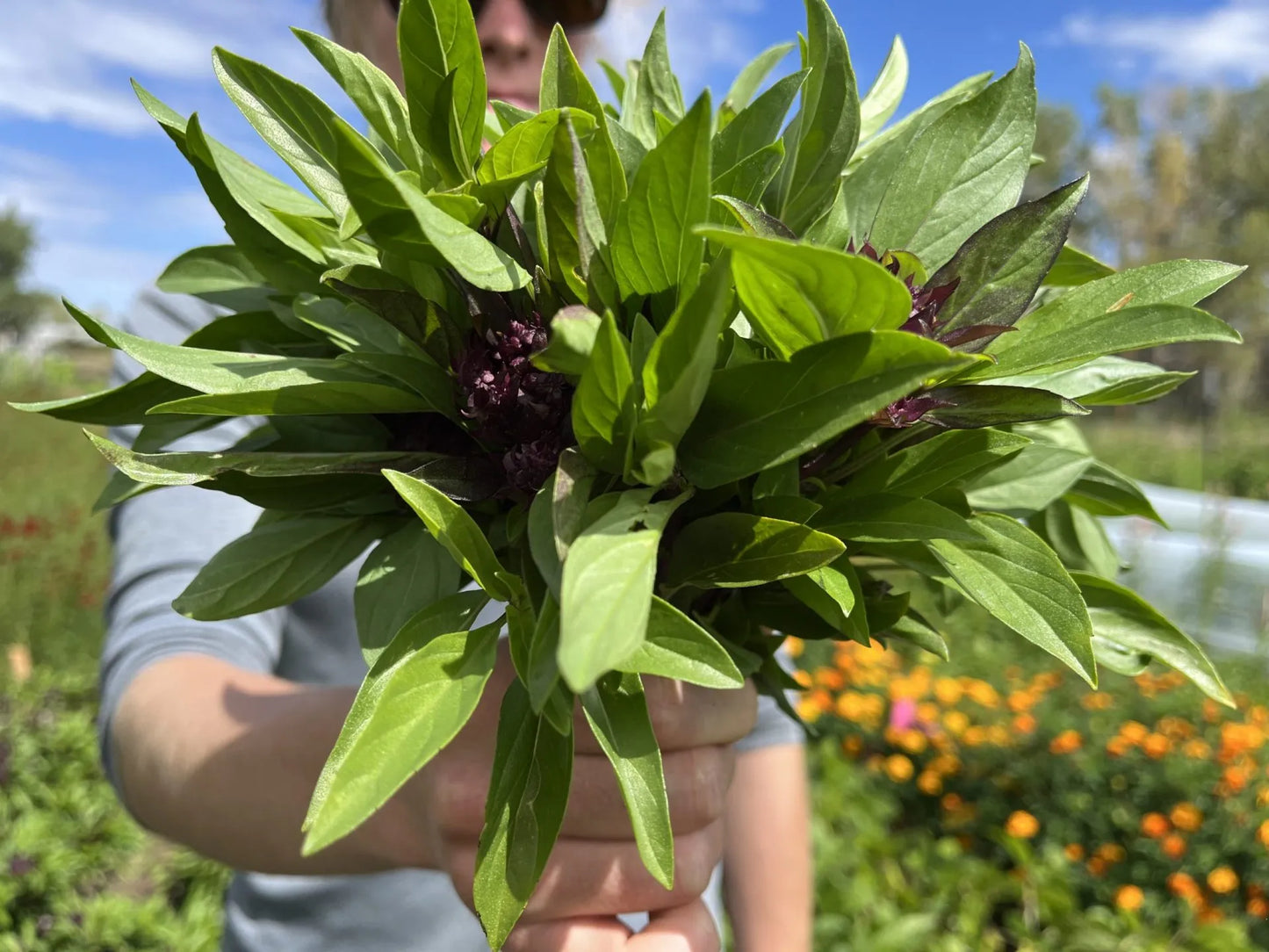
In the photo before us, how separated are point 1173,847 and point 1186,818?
0.11m

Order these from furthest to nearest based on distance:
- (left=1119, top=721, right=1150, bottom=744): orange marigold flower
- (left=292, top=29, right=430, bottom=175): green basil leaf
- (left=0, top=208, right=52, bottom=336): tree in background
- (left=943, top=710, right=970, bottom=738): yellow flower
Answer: (left=0, top=208, right=52, bottom=336): tree in background → (left=943, top=710, right=970, bottom=738): yellow flower → (left=1119, top=721, right=1150, bottom=744): orange marigold flower → (left=292, top=29, right=430, bottom=175): green basil leaf

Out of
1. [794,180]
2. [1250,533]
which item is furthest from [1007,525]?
[1250,533]

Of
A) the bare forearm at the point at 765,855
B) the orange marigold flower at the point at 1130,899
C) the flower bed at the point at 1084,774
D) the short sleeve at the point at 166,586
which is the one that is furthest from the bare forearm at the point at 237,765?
the orange marigold flower at the point at 1130,899

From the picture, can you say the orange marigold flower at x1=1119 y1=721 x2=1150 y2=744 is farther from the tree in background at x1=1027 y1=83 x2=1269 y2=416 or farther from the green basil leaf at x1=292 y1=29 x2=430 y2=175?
the tree in background at x1=1027 y1=83 x2=1269 y2=416

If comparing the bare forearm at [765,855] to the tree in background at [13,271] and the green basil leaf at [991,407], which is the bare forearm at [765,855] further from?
the tree in background at [13,271]

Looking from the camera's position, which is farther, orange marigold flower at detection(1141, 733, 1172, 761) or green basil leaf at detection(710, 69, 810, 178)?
orange marigold flower at detection(1141, 733, 1172, 761)

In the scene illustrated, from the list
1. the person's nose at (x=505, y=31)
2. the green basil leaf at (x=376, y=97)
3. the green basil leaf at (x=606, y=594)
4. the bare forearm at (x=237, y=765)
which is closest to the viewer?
the green basil leaf at (x=606, y=594)

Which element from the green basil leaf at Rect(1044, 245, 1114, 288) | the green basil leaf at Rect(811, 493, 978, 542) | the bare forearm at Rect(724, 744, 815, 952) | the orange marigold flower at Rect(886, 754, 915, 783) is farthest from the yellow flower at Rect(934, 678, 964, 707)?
the green basil leaf at Rect(811, 493, 978, 542)

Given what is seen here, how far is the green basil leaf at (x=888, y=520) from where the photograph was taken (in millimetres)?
472

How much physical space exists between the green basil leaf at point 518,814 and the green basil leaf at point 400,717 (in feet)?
0.24

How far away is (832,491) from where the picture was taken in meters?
0.53

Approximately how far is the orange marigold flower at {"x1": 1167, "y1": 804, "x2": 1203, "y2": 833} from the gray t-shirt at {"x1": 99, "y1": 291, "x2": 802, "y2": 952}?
151 centimetres

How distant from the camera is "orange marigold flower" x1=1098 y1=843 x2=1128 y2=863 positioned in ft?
7.49

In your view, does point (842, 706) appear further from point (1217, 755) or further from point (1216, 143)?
point (1216, 143)
